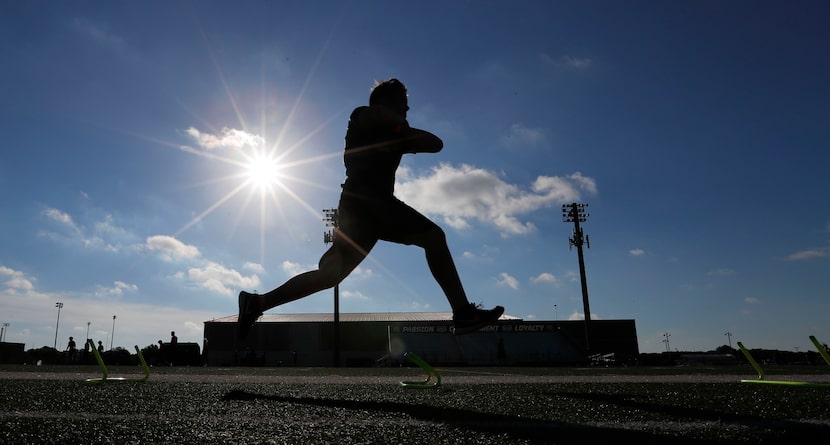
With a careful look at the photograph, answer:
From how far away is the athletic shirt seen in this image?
11.8 ft

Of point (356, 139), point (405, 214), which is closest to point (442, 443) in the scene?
point (405, 214)

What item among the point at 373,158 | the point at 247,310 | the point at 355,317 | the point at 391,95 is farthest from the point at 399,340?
the point at 373,158

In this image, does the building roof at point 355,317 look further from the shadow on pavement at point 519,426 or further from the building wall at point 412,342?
the shadow on pavement at point 519,426

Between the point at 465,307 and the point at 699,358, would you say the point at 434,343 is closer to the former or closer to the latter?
the point at 699,358

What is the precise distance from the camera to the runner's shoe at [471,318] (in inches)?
149

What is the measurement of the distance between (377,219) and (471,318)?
102cm

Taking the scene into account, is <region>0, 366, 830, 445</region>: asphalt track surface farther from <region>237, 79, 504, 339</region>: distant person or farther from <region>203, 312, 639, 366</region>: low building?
<region>203, 312, 639, 366</region>: low building

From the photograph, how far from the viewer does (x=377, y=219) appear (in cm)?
364

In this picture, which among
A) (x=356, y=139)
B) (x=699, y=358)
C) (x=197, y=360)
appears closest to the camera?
(x=356, y=139)

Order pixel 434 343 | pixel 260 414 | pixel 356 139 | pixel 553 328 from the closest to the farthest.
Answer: pixel 260 414, pixel 356 139, pixel 434 343, pixel 553 328

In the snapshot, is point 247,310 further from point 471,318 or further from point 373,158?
point 471,318

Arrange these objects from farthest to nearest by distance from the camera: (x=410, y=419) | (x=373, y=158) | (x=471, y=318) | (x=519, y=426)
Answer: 1. (x=471, y=318)
2. (x=373, y=158)
3. (x=410, y=419)
4. (x=519, y=426)

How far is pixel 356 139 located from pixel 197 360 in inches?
1133

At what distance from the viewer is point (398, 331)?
1970 inches
